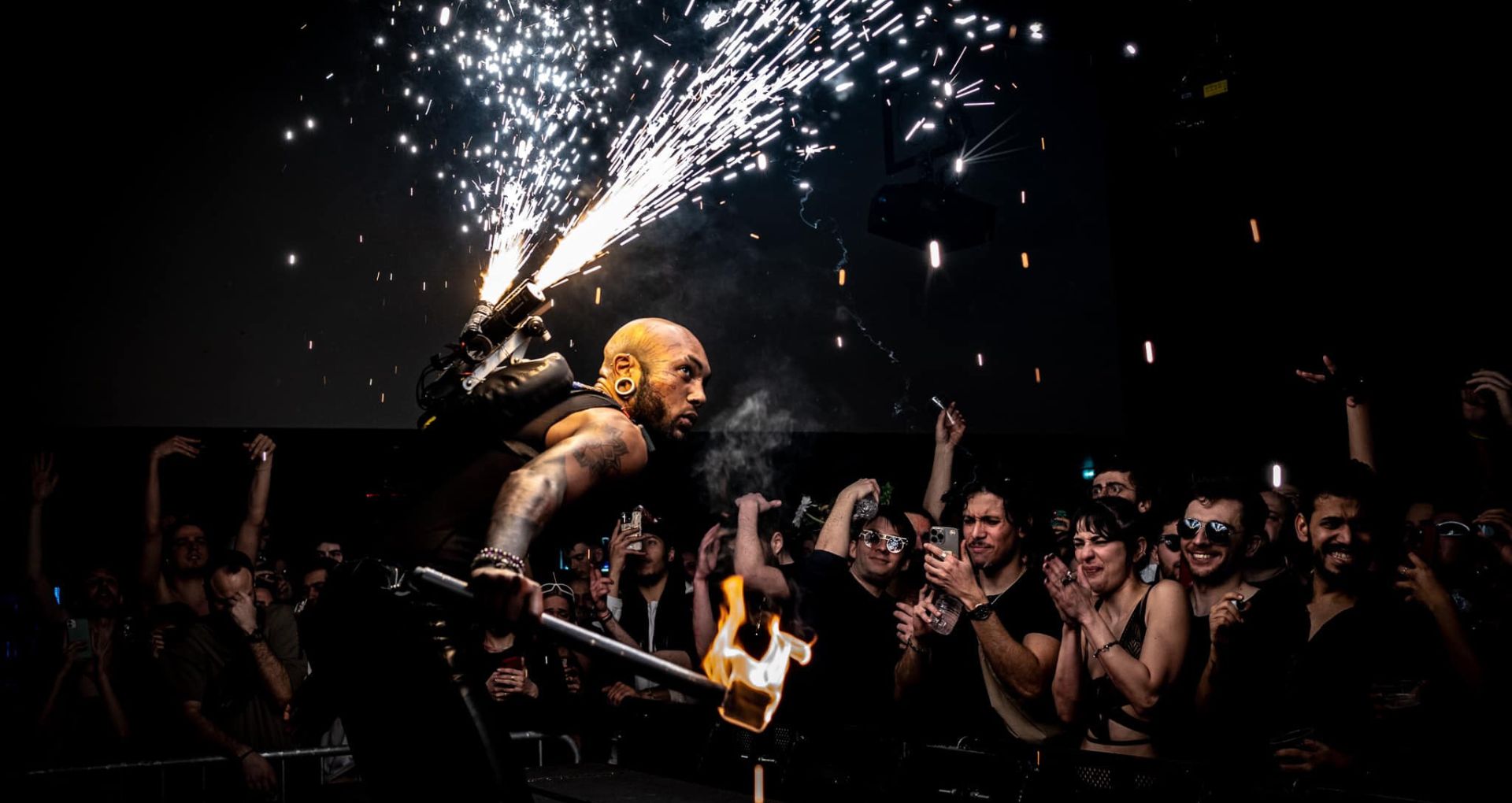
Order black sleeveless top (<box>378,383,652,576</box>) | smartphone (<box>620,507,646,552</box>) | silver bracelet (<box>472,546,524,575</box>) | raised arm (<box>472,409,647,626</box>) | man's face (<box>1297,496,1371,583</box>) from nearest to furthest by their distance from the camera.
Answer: raised arm (<box>472,409,647,626</box>)
silver bracelet (<box>472,546,524,575</box>)
black sleeveless top (<box>378,383,652,576</box>)
man's face (<box>1297,496,1371,583</box>)
smartphone (<box>620,507,646,552</box>)

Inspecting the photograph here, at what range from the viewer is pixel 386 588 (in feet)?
8.98

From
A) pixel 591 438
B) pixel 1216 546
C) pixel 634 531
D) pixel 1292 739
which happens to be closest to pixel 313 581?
pixel 634 531

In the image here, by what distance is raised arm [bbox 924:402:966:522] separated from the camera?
605 centimetres

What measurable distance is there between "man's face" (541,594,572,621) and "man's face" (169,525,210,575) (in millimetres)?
2139

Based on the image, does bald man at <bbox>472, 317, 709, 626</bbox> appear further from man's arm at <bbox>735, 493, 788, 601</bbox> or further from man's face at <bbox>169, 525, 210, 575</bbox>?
man's face at <bbox>169, 525, 210, 575</bbox>

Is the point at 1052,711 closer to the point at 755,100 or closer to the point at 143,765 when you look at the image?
the point at 143,765

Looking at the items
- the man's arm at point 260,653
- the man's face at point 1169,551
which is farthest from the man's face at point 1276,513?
the man's arm at point 260,653

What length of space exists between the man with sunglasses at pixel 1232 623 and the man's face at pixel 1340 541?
7.7 inches

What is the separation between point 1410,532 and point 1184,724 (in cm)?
175

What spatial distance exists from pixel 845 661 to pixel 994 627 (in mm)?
990

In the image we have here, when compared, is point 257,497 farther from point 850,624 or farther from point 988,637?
point 988,637

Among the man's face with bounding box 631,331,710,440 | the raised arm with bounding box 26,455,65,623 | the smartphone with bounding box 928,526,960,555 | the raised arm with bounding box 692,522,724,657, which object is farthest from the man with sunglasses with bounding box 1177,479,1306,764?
the raised arm with bounding box 26,455,65,623

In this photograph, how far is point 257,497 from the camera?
21.1 ft

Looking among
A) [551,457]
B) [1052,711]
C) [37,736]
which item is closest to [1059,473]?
[1052,711]
